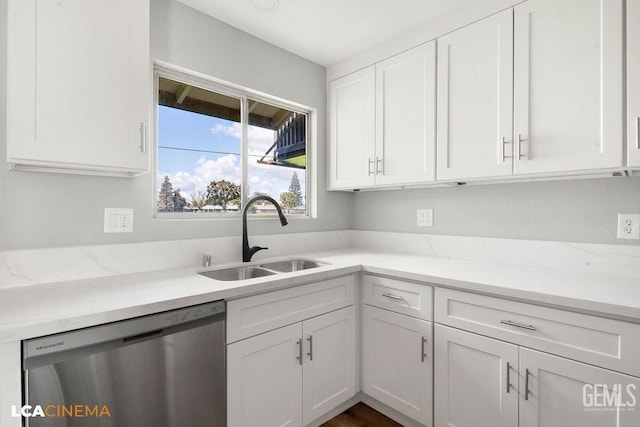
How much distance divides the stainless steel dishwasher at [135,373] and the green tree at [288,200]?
120 cm

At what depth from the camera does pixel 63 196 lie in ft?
4.60

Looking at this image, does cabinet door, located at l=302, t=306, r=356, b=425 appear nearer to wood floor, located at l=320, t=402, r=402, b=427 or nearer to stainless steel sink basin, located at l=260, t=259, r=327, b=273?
wood floor, located at l=320, t=402, r=402, b=427

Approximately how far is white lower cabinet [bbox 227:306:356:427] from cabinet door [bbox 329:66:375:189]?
3.21 feet

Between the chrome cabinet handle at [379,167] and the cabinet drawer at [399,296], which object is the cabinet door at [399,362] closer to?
the cabinet drawer at [399,296]

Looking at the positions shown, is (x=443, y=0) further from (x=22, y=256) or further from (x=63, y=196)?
(x=22, y=256)

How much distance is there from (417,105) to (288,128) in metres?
1.00

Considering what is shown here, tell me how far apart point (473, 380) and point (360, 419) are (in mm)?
728

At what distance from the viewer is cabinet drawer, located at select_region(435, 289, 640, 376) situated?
1058mm

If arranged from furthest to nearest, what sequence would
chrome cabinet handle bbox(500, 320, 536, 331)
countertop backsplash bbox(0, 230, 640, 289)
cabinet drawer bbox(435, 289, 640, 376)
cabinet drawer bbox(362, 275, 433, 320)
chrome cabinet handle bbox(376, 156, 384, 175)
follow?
chrome cabinet handle bbox(376, 156, 384, 175)
cabinet drawer bbox(362, 275, 433, 320)
countertop backsplash bbox(0, 230, 640, 289)
chrome cabinet handle bbox(500, 320, 536, 331)
cabinet drawer bbox(435, 289, 640, 376)

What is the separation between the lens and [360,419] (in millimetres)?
1769

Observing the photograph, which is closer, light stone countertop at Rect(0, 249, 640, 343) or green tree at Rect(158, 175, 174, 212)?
light stone countertop at Rect(0, 249, 640, 343)

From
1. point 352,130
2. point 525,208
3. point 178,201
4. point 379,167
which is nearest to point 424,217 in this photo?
point 379,167

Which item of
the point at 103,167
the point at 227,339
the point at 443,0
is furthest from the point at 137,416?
the point at 443,0

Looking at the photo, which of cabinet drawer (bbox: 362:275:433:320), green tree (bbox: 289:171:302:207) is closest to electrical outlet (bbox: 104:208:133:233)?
green tree (bbox: 289:171:302:207)
